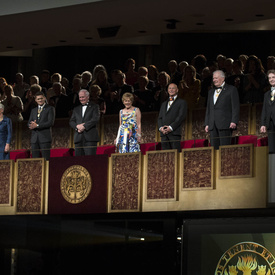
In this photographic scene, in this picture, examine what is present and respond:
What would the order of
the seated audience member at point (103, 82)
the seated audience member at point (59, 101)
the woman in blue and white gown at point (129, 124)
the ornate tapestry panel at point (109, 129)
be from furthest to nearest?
the ornate tapestry panel at point (109, 129), the seated audience member at point (59, 101), the seated audience member at point (103, 82), the woman in blue and white gown at point (129, 124)

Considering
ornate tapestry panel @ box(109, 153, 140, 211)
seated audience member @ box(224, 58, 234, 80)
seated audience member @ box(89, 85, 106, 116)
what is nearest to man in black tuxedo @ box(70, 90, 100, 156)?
ornate tapestry panel @ box(109, 153, 140, 211)

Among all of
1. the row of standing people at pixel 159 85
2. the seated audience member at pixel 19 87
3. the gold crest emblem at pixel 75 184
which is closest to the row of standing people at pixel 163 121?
the gold crest emblem at pixel 75 184

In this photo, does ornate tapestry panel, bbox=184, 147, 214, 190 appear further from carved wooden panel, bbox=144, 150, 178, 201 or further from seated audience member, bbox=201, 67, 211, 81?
seated audience member, bbox=201, 67, 211, 81

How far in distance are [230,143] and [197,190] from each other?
25.1 inches

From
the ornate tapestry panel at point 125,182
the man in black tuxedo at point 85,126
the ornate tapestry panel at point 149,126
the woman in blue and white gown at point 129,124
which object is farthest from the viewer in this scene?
the ornate tapestry panel at point 149,126

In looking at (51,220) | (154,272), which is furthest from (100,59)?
(154,272)

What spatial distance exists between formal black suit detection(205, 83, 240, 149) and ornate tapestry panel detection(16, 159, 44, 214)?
2.32 m

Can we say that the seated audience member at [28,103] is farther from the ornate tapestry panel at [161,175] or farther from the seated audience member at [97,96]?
the ornate tapestry panel at [161,175]

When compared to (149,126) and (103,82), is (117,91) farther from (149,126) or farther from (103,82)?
(149,126)

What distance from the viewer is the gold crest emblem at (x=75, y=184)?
31.1ft

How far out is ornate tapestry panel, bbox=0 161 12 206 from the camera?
993 centimetres

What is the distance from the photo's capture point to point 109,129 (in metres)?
11.3

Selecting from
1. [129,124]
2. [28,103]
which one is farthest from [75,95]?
[129,124]

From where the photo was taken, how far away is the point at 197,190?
869 centimetres
